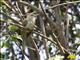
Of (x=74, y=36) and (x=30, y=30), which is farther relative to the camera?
(x=74, y=36)

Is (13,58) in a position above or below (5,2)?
below

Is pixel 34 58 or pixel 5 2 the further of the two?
pixel 34 58

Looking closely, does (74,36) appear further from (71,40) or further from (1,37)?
(1,37)

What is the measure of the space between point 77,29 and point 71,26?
8cm

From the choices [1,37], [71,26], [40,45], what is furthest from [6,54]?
[71,26]

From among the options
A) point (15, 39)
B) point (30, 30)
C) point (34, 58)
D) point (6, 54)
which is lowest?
point (6, 54)

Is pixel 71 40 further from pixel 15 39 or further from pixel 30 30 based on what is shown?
pixel 30 30

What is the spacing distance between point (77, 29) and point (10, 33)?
1232mm

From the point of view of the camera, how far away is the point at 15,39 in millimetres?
1953

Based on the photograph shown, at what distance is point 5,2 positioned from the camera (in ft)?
6.17

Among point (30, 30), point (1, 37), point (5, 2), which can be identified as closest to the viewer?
point (30, 30)

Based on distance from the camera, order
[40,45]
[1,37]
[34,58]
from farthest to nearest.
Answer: [40,45], [1,37], [34,58]

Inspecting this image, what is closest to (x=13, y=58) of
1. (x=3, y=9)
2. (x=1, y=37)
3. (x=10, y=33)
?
(x=1, y=37)

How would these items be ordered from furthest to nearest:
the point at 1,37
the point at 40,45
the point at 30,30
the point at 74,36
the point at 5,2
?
the point at 74,36 < the point at 40,45 < the point at 1,37 < the point at 5,2 < the point at 30,30
